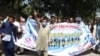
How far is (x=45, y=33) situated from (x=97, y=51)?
17.9ft

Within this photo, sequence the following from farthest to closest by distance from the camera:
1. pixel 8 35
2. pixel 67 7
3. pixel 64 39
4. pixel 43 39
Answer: pixel 67 7, pixel 64 39, pixel 8 35, pixel 43 39

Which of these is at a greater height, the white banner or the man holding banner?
the man holding banner

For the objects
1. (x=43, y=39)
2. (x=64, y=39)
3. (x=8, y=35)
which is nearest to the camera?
(x=43, y=39)

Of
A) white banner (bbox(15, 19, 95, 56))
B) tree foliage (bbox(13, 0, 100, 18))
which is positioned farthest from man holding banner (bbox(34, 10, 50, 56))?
tree foliage (bbox(13, 0, 100, 18))

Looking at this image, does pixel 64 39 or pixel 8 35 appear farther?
pixel 64 39

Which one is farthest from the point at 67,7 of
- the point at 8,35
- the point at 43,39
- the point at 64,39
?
the point at 43,39

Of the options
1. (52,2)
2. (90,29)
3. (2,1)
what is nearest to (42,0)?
(52,2)

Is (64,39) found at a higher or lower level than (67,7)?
higher

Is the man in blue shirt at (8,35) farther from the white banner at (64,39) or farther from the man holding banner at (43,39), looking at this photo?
the white banner at (64,39)

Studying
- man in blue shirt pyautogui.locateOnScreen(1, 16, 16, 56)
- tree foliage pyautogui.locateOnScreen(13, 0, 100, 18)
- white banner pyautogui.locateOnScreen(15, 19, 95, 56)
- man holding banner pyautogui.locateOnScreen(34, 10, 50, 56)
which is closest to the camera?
man holding banner pyautogui.locateOnScreen(34, 10, 50, 56)

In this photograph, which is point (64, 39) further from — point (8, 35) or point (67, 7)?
point (67, 7)

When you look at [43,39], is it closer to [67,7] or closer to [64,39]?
[64,39]

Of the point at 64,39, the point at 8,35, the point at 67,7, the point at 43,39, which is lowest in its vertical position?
the point at 67,7

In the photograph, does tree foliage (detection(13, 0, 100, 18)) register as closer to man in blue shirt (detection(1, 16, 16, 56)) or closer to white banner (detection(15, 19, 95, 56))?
white banner (detection(15, 19, 95, 56))
